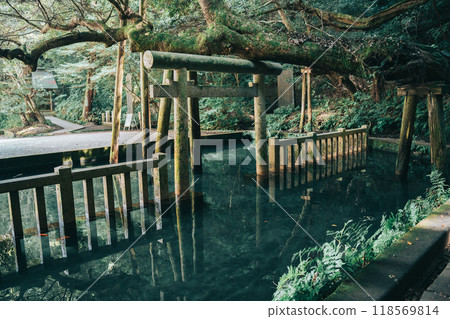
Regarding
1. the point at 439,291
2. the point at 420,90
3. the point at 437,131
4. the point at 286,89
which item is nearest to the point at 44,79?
the point at 286,89

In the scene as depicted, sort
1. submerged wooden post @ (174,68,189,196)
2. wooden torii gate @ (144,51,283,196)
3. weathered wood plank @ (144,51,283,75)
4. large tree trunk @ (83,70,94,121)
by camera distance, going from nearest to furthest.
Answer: weathered wood plank @ (144,51,283,75) → wooden torii gate @ (144,51,283,196) → submerged wooden post @ (174,68,189,196) → large tree trunk @ (83,70,94,121)

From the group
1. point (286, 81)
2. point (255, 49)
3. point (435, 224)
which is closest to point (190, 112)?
point (255, 49)

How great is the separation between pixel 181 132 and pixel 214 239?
2365 mm

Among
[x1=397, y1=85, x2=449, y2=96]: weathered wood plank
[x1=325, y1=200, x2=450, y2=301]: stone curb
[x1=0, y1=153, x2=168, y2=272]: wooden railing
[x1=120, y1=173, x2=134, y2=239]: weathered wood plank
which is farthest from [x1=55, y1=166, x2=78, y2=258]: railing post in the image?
[x1=397, y1=85, x2=449, y2=96]: weathered wood plank

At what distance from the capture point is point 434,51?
6.73 m

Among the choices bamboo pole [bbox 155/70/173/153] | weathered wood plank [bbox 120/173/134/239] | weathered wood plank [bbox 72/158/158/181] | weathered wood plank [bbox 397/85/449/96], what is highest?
weathered wood plank [bbox 397/85/449/96]

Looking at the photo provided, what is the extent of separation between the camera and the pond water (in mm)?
3615

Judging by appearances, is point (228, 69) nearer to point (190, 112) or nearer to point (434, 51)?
point (190, 112)

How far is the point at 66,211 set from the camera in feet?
17.2

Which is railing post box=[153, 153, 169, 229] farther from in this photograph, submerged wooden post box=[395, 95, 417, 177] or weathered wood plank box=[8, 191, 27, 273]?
submerged wooden post box=[395, 95, 417, 177]

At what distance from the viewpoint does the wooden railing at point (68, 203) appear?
463cm

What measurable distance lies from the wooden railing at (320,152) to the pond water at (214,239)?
0.73 metres

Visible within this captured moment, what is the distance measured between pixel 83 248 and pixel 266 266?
102 inches

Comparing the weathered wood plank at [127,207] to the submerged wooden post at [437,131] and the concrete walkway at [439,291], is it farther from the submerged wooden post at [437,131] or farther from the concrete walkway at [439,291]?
the submerged wooden post at [437,131]
